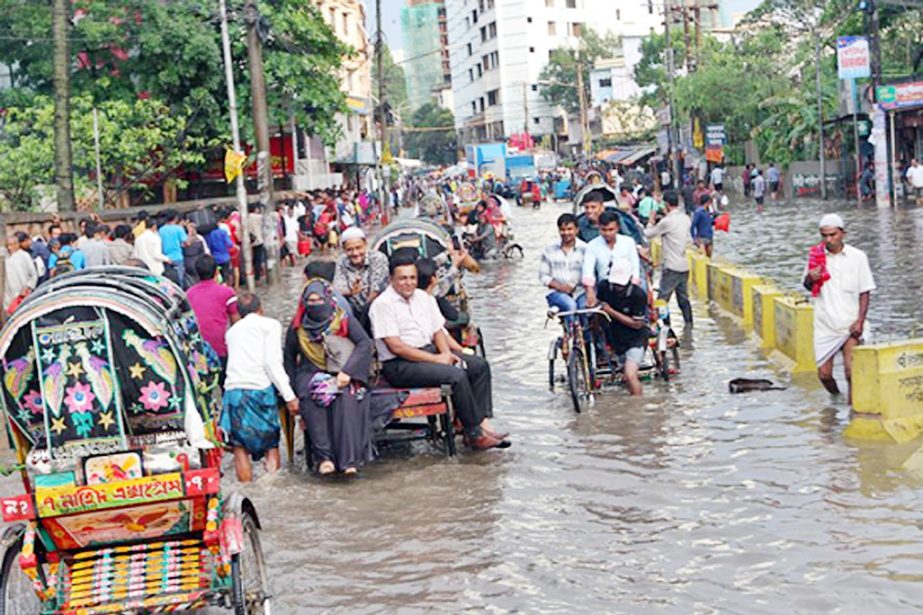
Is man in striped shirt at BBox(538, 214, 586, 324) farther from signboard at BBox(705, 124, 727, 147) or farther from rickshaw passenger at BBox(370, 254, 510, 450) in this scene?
signboard at BBox(705, 124, 727, 147)

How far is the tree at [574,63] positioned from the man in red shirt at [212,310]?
101674 mm

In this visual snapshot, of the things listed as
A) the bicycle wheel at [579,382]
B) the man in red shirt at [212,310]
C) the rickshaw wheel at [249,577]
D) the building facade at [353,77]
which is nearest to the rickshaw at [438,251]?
the bicycle wheel at [579,382]

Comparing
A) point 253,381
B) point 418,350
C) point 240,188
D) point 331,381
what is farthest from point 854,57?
point 253,381

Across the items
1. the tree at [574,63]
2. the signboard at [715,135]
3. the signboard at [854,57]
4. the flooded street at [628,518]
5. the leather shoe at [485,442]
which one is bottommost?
the flooded street at [628,518]

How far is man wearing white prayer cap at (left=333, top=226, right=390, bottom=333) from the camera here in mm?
10867

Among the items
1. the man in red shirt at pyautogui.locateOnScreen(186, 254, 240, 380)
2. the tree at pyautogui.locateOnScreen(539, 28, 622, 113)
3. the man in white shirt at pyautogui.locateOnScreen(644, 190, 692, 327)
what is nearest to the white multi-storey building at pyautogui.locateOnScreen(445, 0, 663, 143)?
the tree at pyautogui.locateOnScreen(539, 28, 622, 113)

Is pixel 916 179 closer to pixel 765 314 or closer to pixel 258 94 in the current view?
pixel 258 94

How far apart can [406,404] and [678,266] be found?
6.45 meters

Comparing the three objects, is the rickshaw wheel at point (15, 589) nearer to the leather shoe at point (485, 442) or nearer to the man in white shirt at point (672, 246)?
the leather shoe at point (485, 442)

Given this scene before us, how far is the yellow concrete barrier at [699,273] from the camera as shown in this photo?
66.1 feet

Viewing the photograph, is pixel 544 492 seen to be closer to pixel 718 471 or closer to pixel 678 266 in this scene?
pixel 718 471

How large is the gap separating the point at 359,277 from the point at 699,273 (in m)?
10.6

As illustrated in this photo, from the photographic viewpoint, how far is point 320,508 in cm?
935

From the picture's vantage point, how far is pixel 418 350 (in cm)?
1005
